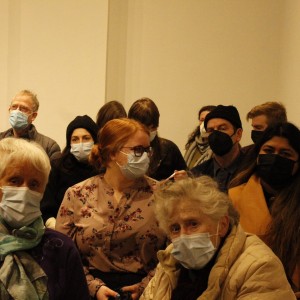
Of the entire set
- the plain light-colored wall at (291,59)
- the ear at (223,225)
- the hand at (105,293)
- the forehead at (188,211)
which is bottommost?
the hand at (105,293)

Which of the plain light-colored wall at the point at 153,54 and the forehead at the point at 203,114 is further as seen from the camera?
the plain light-colored wall at the point at 153,54

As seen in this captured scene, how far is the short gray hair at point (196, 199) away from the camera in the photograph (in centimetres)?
218

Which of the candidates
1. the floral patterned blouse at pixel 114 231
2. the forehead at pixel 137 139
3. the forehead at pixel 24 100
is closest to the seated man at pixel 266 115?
the forehead at pixel 137 139

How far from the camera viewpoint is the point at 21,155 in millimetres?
1931

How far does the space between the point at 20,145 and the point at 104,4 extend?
13.5 ft

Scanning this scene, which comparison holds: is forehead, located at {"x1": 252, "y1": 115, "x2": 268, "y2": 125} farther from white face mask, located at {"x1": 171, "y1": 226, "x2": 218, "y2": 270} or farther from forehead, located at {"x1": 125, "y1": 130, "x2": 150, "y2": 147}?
white face mask, located at {"x1": 171, "y1": 226, "x2": 218, "y2": 270}

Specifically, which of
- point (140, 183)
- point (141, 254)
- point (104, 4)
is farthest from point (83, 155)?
point (104, 4)

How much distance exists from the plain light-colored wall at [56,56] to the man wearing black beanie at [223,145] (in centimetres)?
240

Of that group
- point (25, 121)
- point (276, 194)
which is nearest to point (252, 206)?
point (276, 194)

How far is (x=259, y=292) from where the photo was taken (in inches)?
78.2

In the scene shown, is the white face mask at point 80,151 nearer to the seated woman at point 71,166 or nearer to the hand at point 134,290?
the seated woman at point 71,166

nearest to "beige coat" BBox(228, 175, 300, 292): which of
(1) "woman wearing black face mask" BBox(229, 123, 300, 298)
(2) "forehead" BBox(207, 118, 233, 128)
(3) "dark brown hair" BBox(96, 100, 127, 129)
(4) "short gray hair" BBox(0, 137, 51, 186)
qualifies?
(1) "woman wearing black face mask" BBox(229, 123, 300, 298)

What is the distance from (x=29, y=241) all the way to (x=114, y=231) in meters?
0.90

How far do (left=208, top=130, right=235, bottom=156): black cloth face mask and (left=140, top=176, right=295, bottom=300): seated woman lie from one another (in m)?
1.27
